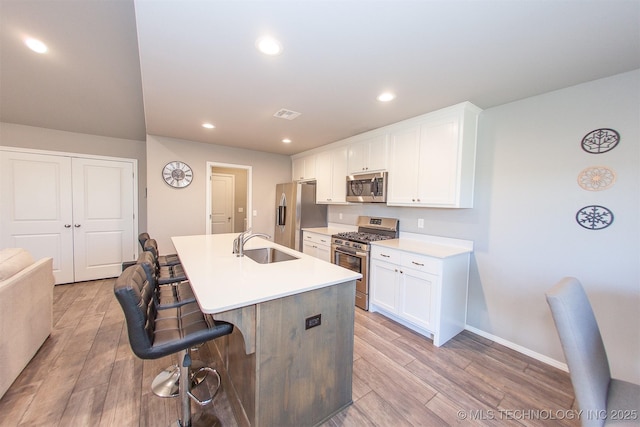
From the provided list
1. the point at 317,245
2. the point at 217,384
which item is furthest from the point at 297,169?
the point at 217,384

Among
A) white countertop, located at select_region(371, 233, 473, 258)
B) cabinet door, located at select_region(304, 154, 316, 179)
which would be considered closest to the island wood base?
white countertop, located at select_region(371, 233, 473, 258)

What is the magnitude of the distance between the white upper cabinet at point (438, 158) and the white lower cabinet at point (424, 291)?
65 centimetres

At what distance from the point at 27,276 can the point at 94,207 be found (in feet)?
8.35

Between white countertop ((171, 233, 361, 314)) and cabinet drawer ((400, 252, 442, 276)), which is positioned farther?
cabinet drawer ((400, 252, 442, 276))

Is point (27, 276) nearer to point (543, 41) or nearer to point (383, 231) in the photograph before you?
point (383, 231)

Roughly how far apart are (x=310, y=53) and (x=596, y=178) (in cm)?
246

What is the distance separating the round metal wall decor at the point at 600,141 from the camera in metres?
1.87

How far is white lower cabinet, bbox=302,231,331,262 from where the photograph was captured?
3.83 metres

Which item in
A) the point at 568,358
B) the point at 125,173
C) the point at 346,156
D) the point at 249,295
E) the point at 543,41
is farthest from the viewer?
the point at 125,173

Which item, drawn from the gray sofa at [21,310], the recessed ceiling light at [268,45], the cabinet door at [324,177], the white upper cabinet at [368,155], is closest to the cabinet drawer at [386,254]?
the white upper cabinet at [368,155]

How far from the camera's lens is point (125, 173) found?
4.25 m

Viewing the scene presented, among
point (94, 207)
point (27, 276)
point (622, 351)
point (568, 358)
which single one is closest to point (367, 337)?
point (568, 358)

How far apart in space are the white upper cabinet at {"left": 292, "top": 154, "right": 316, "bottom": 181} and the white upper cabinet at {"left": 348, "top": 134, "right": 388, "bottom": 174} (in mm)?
1027

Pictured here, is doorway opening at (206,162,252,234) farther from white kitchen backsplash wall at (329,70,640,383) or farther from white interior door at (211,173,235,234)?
white kitchen backsplash wall at (329,70,640,383)
